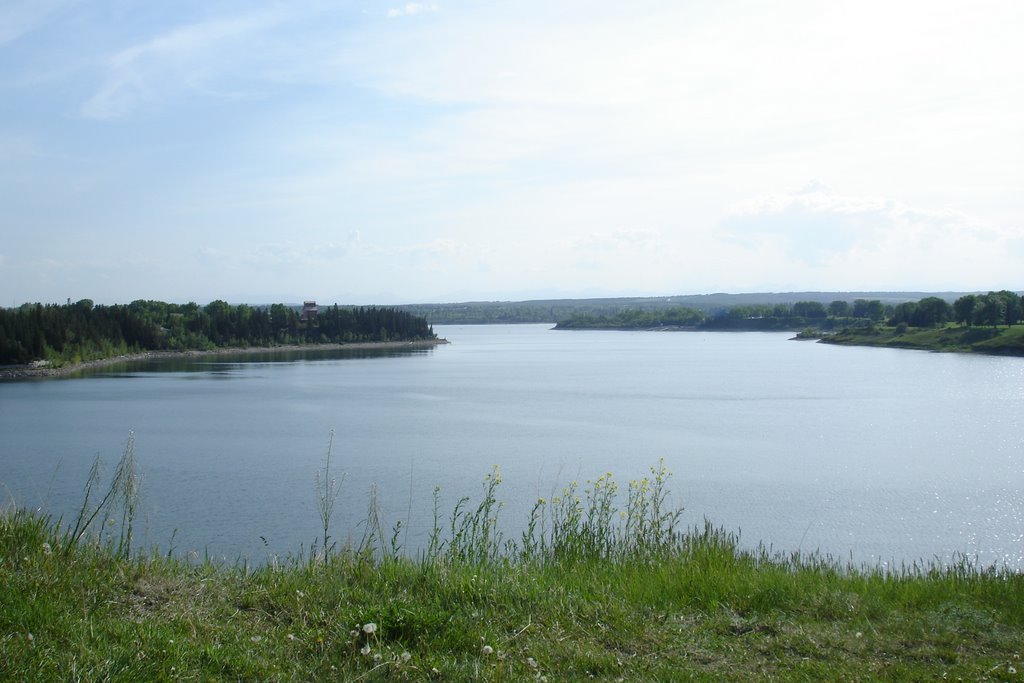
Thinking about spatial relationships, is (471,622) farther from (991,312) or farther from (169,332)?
(169,332)

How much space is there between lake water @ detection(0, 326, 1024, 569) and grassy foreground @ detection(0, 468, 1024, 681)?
2.95m

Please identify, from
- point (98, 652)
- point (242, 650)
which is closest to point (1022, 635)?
point (242, 650)

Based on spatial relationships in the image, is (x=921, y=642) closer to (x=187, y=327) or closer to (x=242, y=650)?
(x=242, y=650)

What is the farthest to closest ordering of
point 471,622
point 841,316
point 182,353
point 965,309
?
point 841,316
point 182,353
point 965,309
point 471,622

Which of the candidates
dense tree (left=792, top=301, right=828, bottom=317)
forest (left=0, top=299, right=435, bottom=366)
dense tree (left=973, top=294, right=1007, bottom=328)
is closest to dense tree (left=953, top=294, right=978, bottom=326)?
dense tree (left=973, top=294, right=1007, bottom=328)

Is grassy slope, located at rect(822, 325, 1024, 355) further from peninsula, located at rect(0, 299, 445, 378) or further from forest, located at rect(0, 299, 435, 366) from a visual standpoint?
forest, located at rect(0, 299, 435, 366)

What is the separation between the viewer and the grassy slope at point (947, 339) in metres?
67.9

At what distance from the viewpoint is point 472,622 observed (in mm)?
4102

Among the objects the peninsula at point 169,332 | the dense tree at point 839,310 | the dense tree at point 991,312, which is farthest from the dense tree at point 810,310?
the peninsula at point 169,332

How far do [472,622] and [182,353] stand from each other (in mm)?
82292

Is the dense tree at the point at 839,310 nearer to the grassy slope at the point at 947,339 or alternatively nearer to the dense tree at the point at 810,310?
the dense tree at the point at 810,310

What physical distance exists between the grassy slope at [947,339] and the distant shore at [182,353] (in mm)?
50557

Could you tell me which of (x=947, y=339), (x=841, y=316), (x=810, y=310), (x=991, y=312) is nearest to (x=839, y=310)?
(x=810, y=310)

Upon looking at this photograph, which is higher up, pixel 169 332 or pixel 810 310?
pixel 810 310
